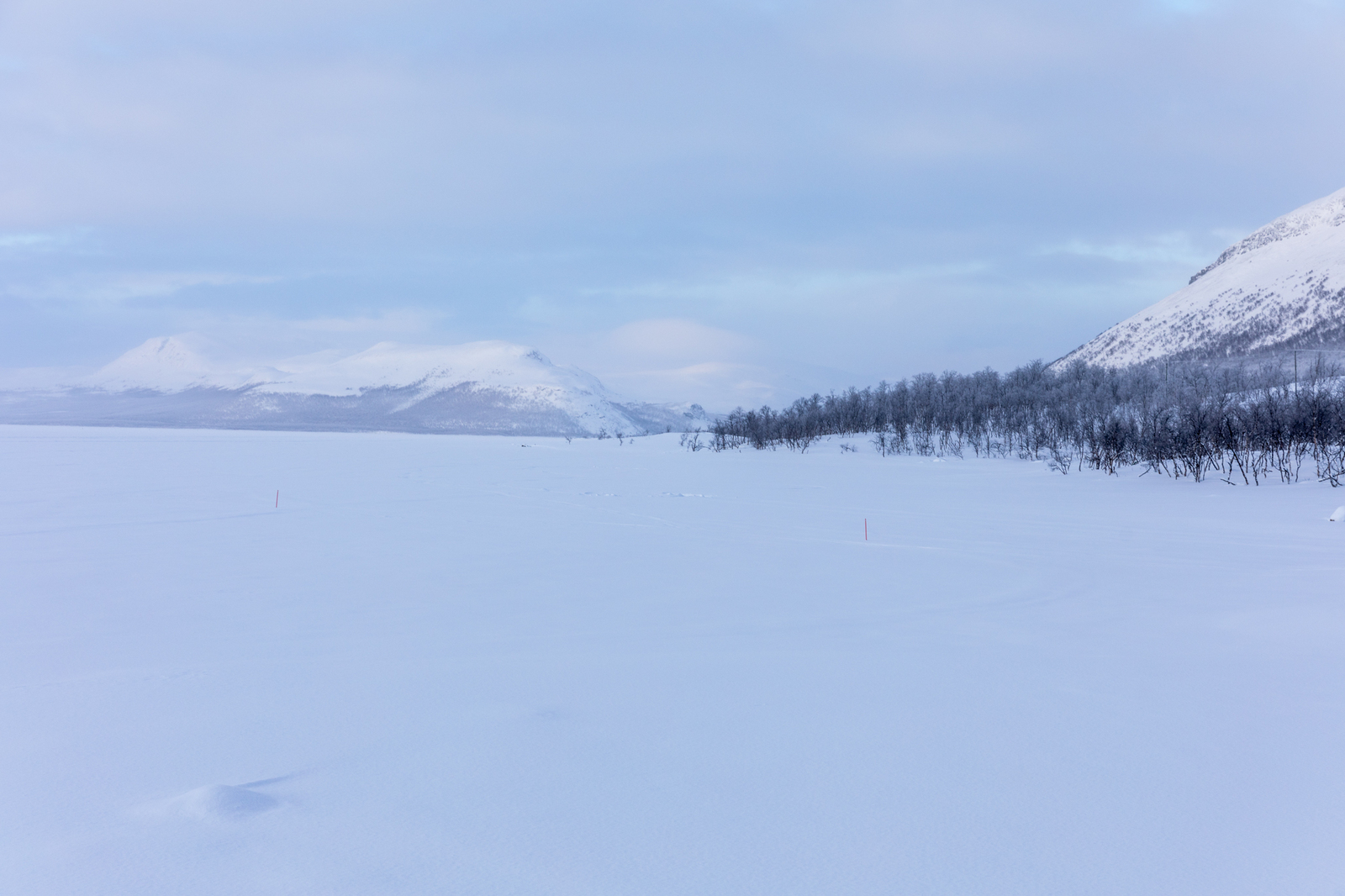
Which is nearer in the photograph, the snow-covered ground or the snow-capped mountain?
the snow-covered ground

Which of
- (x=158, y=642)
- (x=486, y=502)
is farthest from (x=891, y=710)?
(x=486, y=502)

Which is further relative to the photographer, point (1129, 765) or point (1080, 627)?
point (1080, 627)

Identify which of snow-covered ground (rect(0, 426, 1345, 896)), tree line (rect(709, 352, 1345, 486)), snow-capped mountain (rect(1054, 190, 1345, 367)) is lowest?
snow-covered ground (rect(0, 426, 1345, 896))

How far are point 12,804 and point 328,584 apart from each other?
13.3 ft

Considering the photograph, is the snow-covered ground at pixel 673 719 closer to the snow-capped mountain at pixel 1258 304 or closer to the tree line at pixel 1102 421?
the tree line at pixel 1102 421

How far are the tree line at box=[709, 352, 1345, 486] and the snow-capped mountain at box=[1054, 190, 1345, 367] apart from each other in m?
13.8

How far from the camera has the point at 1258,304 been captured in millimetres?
70750

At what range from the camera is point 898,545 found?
29.4ft

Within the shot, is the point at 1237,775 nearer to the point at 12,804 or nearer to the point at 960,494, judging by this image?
the point at 12,804

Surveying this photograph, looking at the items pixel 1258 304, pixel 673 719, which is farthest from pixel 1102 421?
pixel 1258 304

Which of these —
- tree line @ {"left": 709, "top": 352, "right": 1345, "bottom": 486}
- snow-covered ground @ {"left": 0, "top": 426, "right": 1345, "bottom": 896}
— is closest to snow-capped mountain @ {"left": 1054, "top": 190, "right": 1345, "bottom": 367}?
tree line @ {"left": 709, "top": 352, "right": 1345, "bottom": 486}

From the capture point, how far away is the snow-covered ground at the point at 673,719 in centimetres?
247

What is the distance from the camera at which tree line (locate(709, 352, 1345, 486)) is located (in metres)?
16.1

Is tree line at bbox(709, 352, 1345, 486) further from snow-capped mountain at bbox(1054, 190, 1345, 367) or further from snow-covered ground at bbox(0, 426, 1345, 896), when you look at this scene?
snow-capped mountain at bbox(1054, 190, 1345, 367)
